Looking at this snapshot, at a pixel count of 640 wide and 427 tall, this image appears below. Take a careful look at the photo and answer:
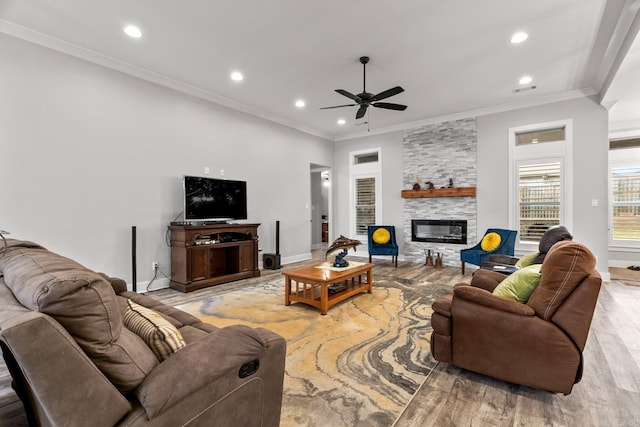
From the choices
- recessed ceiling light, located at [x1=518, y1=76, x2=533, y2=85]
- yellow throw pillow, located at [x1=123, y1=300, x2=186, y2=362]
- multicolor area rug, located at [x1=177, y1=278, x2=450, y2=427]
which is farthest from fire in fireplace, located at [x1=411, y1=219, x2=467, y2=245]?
yellow throw pillow, located at [x1=123, y1=300, x2=186, y2=362]

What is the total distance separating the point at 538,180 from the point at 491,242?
157 cm

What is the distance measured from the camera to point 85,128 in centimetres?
371

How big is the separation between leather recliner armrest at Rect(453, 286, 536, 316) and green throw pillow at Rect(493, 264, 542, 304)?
9cm

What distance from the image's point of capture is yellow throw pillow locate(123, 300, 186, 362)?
1.14m

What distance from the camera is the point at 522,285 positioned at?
198 centimetres

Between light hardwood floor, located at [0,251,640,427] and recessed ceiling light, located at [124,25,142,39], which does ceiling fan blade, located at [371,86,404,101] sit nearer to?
recessed ceiling light, located at [124,25,142,39]

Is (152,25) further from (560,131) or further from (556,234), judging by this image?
(560,131)

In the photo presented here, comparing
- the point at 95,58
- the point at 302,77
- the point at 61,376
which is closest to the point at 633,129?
the point at 302,77

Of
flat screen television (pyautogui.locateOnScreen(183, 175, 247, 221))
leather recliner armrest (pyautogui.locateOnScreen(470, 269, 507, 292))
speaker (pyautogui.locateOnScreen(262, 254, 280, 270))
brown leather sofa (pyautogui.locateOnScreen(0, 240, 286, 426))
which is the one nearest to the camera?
brown leather sofa (pyautogui.locateOnScreen(0, 240, 286, 426))

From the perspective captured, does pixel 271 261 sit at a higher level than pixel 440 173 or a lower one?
lower

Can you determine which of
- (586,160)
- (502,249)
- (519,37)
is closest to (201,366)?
→ (519,37)

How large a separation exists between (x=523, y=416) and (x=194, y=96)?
534 cm

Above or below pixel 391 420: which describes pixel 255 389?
above

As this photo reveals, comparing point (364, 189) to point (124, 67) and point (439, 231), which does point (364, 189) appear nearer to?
point (439, 231)
